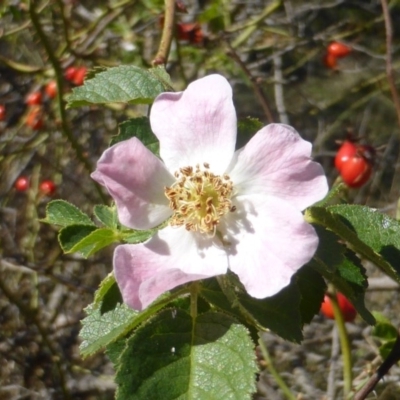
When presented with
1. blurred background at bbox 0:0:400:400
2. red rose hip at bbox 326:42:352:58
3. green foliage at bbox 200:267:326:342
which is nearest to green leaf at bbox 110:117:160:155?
green foliage at bbox 200:267:326:342

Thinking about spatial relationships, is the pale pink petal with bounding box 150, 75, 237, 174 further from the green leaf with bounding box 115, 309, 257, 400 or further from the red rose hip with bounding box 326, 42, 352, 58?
the red rose hip with bounding box 326, 42, 352, 58

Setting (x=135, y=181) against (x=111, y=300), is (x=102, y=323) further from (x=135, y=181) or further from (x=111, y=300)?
(x=135, y=181)

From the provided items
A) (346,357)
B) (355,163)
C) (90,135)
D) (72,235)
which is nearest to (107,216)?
(72,235)

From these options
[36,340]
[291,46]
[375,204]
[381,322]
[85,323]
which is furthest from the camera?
[375,204]

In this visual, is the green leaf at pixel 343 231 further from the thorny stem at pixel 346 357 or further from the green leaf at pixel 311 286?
the thorny stem at pixel 346 357

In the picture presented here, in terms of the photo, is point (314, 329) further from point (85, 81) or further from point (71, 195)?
point (85, 81)

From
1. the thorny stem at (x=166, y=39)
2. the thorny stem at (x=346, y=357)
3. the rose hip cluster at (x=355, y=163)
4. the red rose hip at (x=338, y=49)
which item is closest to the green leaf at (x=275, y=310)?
the thorny stem at (x=166, y=39)

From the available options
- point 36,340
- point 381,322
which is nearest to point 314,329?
point 36,340
